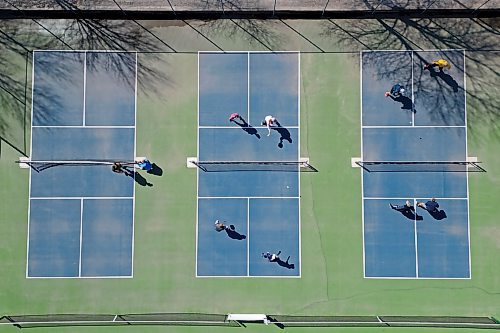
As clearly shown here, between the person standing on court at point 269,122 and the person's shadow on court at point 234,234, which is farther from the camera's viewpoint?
the person's shadow on court at point 234,234

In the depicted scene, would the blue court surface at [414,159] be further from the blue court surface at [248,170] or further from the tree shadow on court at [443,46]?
the blue court surface at [248,170]

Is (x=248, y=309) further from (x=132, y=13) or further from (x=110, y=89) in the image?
(x=132, y=13)

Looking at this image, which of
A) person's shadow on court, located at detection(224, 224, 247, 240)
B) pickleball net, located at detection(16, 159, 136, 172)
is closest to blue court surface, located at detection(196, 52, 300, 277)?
person's shadow on court, located at detection(224, 224, 247, 240)

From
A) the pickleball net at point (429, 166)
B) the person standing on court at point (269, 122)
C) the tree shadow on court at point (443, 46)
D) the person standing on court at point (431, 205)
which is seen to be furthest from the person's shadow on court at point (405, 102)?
the person standing on court at point (269, 122)

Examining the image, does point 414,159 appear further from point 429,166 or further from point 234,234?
point 234,234

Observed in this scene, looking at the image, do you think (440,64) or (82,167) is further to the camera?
(82,167)

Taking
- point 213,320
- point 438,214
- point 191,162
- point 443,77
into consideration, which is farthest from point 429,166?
point 213,320

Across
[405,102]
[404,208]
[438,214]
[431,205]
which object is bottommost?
[438,214]
